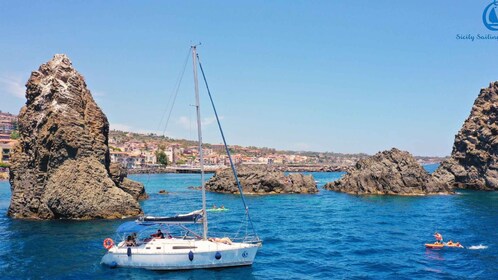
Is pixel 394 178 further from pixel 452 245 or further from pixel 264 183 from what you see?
pixel 452 245

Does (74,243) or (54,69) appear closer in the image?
(74,243)

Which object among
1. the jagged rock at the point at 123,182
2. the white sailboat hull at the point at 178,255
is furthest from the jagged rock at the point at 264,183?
the white sailboat hull at the point at 178,255

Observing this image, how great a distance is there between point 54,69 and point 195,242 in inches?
1381

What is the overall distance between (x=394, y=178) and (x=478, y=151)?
87.8 feet

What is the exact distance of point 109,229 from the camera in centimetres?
4288

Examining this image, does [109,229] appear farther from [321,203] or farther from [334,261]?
[321,203]

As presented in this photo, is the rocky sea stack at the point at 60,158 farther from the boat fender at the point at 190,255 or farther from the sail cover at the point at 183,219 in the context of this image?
the boat fender at the point at 190,255

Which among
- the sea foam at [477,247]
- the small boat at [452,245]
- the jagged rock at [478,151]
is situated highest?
the jagged rock at [478,151]

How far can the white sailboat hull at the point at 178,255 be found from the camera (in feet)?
95.3

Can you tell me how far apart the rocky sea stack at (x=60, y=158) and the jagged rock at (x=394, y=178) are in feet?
183

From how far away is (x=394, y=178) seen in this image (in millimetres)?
89250

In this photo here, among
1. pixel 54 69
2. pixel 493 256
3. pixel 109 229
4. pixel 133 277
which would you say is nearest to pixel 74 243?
pixel 109 229

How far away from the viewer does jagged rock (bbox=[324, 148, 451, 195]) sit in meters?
88.9

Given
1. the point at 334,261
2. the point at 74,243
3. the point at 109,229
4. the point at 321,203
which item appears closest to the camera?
the point at 334,261
